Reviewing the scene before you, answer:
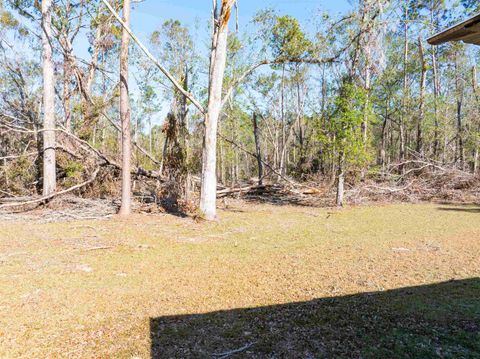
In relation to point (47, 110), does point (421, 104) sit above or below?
above

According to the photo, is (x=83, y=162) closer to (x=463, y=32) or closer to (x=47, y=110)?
(x=47, y=110)

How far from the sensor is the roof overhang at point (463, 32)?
2.30 metres

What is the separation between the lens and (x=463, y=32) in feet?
8.16

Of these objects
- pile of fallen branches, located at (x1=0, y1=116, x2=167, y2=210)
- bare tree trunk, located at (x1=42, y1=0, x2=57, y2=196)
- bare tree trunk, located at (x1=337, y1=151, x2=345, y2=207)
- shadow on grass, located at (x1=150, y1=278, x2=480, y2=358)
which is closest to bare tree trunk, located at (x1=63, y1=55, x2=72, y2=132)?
pile of fallen branches, located at (x1=0, y1=116, x2=167, y2=210)

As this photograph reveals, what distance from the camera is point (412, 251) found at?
5.99 m

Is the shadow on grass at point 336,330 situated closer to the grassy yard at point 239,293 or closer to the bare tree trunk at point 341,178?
the grassy yard at point 239,293

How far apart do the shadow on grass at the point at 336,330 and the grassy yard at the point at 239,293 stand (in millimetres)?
11

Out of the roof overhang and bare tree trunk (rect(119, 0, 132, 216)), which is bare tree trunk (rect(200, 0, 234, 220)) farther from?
the roof overhang

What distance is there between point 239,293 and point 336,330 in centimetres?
130

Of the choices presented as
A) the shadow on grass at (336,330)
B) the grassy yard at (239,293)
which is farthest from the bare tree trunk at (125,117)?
the shadow on grass at (336,330)

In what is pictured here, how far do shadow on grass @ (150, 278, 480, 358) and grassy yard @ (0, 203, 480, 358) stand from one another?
0.4 inches

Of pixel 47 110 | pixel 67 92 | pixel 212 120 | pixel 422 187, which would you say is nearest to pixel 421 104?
pixel 422 187

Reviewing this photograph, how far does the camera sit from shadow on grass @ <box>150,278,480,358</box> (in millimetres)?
2736

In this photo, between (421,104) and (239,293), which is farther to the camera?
(421,104)
